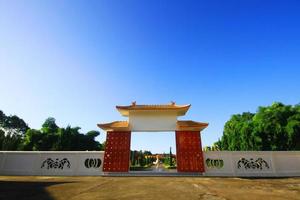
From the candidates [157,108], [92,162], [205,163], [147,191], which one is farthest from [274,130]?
[147,191]

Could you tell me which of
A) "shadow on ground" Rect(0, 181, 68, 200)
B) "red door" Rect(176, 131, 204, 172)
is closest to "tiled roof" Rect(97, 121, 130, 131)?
"red door" Rect(176, 131, 204, 172)

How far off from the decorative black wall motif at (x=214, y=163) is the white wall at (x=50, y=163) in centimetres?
571

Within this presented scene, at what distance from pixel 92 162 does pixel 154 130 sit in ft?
12.5

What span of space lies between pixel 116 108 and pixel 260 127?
49.3 ft

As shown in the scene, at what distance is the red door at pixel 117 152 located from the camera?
35.4 feet

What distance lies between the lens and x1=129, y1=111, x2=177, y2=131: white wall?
11.7m

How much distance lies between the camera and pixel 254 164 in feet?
35.1

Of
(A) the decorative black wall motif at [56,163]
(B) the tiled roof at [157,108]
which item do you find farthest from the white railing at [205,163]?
(B) the tiled roof at [157,108]

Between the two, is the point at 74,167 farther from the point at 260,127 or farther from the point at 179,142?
the point at 260,127

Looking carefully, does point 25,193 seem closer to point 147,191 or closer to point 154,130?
point 147,191

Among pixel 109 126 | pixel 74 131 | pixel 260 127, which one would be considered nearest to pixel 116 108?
pixel 109 126

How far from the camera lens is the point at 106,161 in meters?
10.9

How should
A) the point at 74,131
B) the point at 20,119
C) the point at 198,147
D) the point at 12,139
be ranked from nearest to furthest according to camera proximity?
the point at 198,147 → the point at 12,139 → the point at 74,131 → the point at 20,119

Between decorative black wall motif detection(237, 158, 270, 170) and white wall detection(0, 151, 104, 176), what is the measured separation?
7.51 metres
